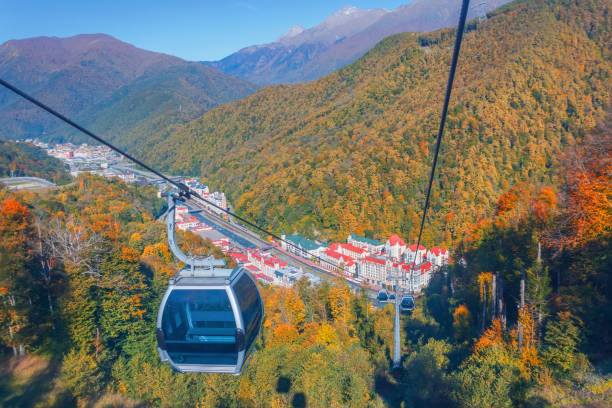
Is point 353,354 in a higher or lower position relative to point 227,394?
lower

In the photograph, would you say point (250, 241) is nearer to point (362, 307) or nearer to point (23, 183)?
point (23, 183)

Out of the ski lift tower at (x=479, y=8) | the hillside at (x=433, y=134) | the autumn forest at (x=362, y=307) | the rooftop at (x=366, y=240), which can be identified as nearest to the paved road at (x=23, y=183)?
A: the autumn forest at (x=362, y=307)

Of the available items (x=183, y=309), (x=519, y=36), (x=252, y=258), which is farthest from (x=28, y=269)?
(x=519, y=36)

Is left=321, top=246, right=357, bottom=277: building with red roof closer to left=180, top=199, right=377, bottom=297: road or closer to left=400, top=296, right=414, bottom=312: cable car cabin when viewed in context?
left=180, top=199, right=377, bottom=297: road

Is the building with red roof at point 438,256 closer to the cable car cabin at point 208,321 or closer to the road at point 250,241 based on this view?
the road at point 250,241

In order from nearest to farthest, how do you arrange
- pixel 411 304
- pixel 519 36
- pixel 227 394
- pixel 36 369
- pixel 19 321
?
pixel 36 369, pixel 19 321, pixel 227 394, pixel 411 304, pixel 519 36

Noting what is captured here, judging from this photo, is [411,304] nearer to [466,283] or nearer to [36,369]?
[466,283]

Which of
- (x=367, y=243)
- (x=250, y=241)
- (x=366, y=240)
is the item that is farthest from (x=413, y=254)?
(x=250, y=241)
